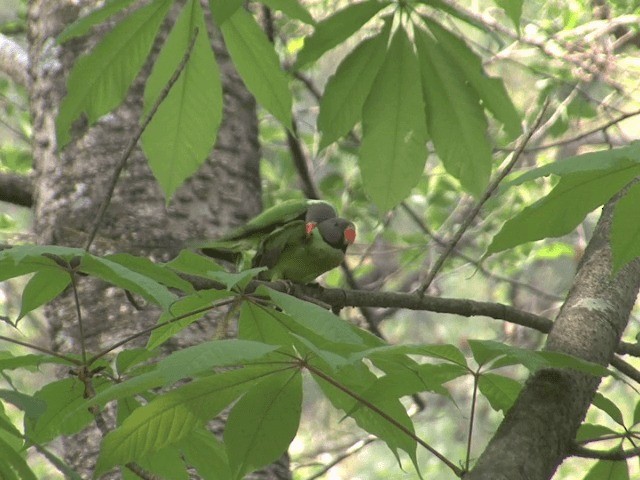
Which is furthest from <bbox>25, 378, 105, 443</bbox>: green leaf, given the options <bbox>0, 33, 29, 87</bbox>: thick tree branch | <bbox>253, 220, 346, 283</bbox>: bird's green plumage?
<bbox>0, 33, 29, 87</bbox>: thick tree branch

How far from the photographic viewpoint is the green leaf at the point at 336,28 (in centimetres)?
176

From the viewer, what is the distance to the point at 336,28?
70.8 inches

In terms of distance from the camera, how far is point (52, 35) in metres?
2.61

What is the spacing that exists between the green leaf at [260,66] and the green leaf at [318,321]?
0.75 m

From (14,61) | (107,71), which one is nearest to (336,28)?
(107,71)

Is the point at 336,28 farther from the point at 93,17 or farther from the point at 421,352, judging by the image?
the point at 421,352

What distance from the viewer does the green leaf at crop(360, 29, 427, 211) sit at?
6.06ft

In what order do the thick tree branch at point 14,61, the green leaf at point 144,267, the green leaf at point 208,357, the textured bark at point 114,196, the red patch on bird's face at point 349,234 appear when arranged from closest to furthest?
the green leaf at point 208,357 < the green leaf at point 144,267 < the textured bark at point 114,196 < the red patch on bird's face at point 349,234 < the thick tree branch at point 14,61

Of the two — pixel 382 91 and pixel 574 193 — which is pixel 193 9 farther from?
pixel 574 193

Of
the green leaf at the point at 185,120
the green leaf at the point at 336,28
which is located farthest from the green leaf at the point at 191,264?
the green leaf at the point at 336,28

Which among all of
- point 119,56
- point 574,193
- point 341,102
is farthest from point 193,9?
point 574,193

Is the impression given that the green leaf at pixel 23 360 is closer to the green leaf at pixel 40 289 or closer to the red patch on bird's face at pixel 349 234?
the green leaf at pixel 40 289

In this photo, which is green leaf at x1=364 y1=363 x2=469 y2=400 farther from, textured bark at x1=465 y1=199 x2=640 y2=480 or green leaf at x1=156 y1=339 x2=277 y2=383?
green leaf at x1=156 y1=339 x2=277 y2=383

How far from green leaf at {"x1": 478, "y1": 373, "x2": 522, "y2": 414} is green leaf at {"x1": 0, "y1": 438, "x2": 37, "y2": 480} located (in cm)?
63
